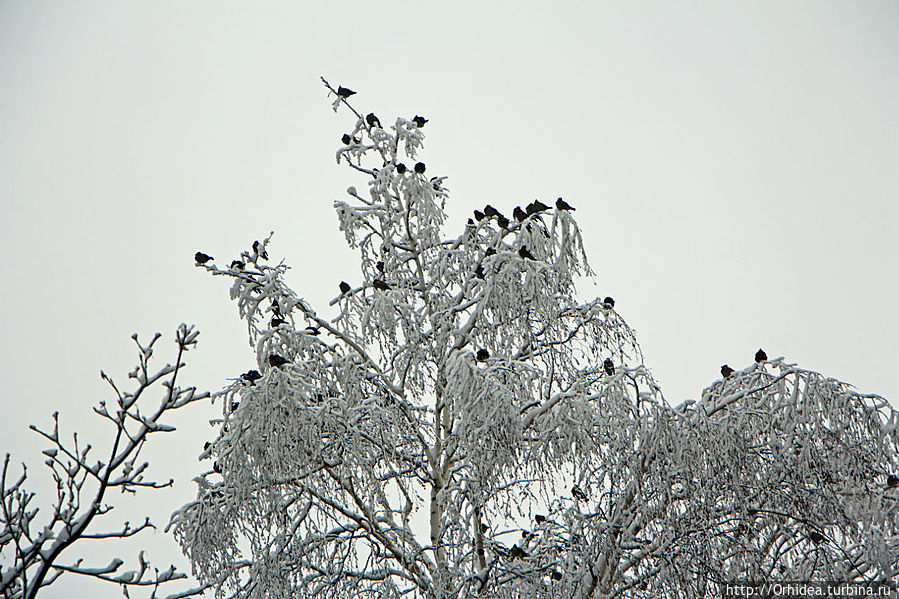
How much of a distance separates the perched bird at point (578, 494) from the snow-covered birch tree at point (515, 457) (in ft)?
0.22

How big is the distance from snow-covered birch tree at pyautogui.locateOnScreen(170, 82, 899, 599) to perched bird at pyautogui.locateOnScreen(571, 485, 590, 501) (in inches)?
2.7

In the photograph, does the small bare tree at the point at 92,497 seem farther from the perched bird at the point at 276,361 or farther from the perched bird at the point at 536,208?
the perched bird at the point at 536,208

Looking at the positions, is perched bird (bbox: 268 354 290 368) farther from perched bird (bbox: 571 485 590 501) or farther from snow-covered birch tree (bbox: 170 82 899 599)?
perched bird (bbox: 571 485 590 501)

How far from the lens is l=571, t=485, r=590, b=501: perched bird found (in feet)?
18.1

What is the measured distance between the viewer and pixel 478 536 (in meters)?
5.55

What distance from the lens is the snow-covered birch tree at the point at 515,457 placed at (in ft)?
16.5

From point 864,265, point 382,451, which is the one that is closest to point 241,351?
point 864,265

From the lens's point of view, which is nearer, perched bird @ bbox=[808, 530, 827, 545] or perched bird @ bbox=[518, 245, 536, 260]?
perched bird @ bbox=[808, 530, 827, 545]

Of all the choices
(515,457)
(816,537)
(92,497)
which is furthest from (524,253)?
(92,497)

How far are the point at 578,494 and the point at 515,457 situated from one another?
767 millimetres

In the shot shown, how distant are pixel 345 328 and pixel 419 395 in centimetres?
78

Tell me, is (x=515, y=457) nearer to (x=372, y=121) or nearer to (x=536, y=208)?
(x=536, y=208)


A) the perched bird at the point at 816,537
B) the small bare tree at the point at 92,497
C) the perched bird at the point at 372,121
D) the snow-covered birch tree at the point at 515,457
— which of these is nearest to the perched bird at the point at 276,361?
the snow-covered birch tree at the point at 515,457

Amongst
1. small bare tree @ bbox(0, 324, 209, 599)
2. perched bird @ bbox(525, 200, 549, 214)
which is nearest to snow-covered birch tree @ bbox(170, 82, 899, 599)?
perched bird @ bbox(525, 200, 549, 214)
